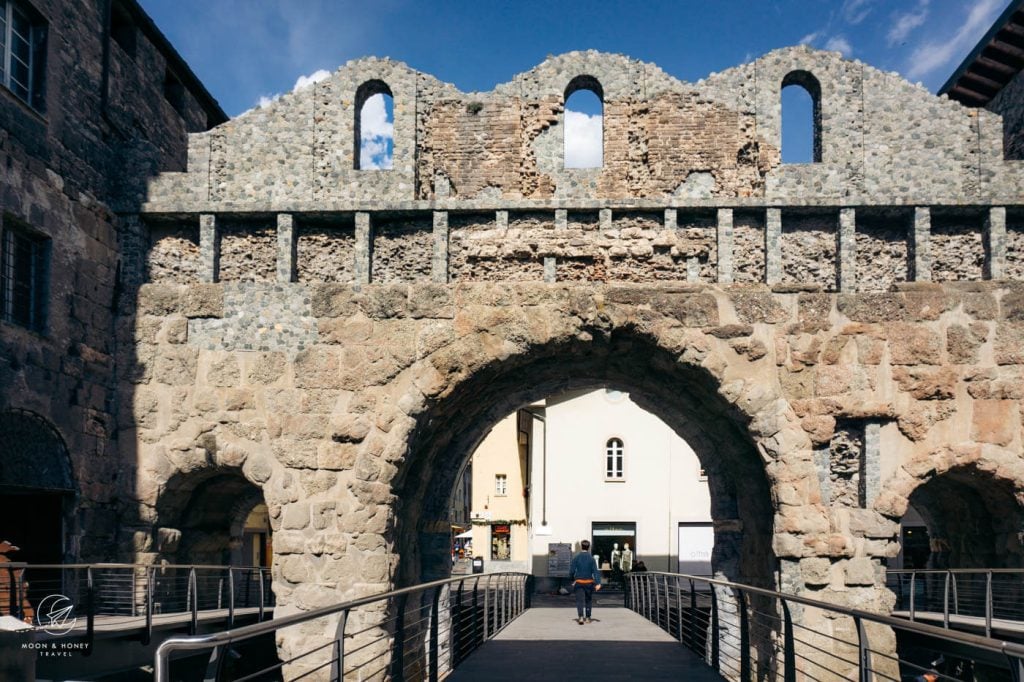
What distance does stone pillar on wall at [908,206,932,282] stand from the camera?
10820mm

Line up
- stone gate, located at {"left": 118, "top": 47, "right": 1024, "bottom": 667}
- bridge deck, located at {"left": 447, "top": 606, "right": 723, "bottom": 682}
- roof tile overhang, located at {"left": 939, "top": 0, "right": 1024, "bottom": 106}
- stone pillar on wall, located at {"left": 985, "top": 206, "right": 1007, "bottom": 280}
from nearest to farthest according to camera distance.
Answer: bridge deck, located at {"left": 447, "top": 606, "right": 723, "bottom": 682}
stone gate, located at {"left": 118, "top": 47, "right": 1024, "bottom": 667}
stone pillar on wall, located at {"left": 985, "top": 206, "right": 1007, "bottom": 280}
roof tile overhang, located at {"left": 939, "top": 0, "right": 1024, "bottom": 106}

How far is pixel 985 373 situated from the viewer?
34.4 ft

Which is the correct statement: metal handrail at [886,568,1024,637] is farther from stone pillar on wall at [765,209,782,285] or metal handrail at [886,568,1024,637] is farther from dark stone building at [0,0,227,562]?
dark stone building at [0,0,227,562]

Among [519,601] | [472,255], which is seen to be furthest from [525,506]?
[472,255]

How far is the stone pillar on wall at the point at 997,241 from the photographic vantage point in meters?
10.8

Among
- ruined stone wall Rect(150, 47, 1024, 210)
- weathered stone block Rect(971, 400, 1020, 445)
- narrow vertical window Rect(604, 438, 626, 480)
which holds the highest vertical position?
ruined stone wall Rect(150, 47, 1024, 210)

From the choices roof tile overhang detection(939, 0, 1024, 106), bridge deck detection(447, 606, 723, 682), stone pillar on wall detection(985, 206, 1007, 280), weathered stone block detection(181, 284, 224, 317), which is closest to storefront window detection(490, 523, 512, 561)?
bridge deck detection(447, 606, 723, 682)

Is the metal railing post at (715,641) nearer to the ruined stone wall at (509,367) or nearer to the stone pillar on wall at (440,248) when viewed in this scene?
the ruined stone wall at (509,367)

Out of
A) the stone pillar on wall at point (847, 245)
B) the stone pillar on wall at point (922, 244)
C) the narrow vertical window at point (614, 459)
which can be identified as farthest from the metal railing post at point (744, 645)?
the narrow vertical window at point (614, 459)

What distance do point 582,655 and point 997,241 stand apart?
20.6ft

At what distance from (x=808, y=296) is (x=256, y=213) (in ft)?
20.1

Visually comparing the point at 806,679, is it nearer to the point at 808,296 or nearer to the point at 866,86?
the point at 808,296

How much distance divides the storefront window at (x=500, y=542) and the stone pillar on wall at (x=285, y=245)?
95.2ft

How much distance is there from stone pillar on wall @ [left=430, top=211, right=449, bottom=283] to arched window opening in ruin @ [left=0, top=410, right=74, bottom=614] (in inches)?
166
